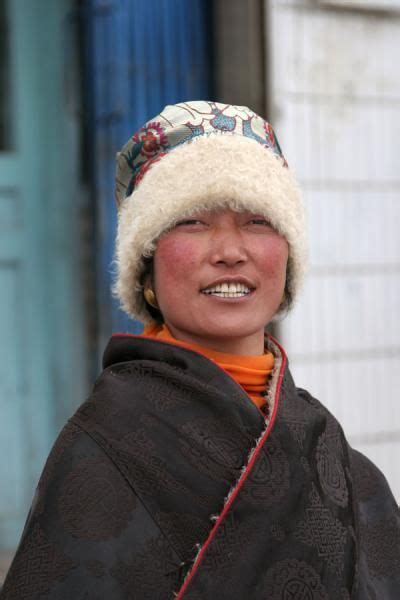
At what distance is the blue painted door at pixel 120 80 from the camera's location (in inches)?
169

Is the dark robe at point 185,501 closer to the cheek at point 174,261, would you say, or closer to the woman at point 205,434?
the woman at point 205,434

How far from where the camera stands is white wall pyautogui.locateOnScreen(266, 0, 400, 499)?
4.40 metres

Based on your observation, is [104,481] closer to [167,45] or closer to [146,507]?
[146,507]

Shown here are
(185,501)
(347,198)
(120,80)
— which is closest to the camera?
(185,501)

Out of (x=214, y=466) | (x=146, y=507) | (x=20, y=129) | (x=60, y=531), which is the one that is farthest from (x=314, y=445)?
(x=20, y=129)

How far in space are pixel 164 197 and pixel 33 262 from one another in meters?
2.64

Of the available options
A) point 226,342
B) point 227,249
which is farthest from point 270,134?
point 226,342

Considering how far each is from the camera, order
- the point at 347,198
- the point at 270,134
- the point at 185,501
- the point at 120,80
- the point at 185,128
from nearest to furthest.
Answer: the point at 185,501, the point at 185,128, the point at 270,134, the point at 120,80, the point at 347,198

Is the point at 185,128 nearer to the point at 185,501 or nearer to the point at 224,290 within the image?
the point at 224,290

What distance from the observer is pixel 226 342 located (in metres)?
1.84

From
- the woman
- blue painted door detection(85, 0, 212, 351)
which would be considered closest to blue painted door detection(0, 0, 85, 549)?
blue painted door detection(85, 0, 212, 351)

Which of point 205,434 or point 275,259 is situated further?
point 275,259

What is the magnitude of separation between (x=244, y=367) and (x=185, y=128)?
466 millimetres

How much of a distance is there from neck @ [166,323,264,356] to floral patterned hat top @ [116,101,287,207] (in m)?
0.33
